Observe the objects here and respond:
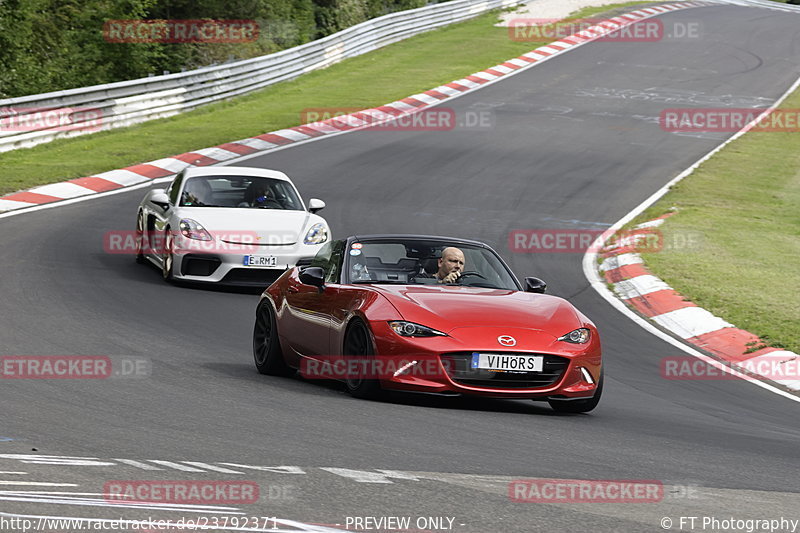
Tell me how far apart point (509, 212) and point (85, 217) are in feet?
21.6

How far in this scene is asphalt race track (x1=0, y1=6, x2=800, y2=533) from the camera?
567 centimetres

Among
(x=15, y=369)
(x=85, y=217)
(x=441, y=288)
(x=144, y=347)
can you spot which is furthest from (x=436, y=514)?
(x=85, y=217)

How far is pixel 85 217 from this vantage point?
18.4 meters

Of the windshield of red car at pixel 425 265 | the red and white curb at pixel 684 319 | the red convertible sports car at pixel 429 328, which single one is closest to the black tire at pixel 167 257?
the red convertible sports car at pixel 429 328

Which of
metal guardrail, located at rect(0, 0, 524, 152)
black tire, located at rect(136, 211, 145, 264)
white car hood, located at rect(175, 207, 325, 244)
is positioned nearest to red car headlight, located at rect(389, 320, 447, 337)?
white car hood, located at rect(175, 207, 325, 244)

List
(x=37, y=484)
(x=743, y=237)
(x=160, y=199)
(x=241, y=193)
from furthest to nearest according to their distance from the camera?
(x=743, y=237) < (x=241, y=193) < (x=160, y=199) < (x=37, y=484)

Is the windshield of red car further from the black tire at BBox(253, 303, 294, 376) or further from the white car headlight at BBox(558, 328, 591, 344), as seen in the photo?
the white car headlight at BBox(558, 328, 591, 344)

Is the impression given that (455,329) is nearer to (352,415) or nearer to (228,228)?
(352,415)

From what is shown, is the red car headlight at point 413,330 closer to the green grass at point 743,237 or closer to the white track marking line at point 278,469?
the white track marking line at point 278,469

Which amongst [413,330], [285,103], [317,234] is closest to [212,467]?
[413,330]

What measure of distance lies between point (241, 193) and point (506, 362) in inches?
303

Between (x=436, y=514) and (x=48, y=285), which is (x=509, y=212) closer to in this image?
(x=48, y=285)

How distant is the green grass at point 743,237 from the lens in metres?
13.8

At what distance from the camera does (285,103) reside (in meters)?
32.0
